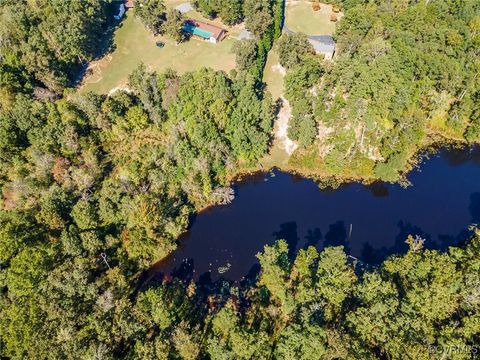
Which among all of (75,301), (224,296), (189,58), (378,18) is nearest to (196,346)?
(224,296)

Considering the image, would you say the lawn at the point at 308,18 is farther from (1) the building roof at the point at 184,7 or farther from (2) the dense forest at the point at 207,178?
(1) the building roof at the point at 184,7

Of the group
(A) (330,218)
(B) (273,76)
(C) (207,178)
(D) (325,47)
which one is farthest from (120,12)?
(A) (330,218)


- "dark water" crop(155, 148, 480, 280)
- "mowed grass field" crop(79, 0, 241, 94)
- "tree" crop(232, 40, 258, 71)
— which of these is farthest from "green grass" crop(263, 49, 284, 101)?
"dark water" crop(155, 148, 480, 280)

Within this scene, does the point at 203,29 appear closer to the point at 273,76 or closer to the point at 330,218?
the point at 273,76

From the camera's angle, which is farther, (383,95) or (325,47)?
(325,47)

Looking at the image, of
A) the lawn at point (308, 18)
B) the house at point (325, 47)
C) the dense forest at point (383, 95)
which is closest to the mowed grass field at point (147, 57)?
the lawn at point (308, 18)

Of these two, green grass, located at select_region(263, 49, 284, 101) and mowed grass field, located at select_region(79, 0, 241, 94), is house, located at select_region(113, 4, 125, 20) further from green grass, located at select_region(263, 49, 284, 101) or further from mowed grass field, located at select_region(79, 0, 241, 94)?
green grass, located at select_region(263, 49, 284, 101)
